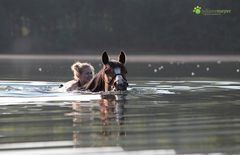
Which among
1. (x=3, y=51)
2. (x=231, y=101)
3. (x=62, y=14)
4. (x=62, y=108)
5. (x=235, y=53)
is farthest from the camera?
(x=62, y=14)

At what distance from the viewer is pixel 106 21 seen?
7638 centimetres

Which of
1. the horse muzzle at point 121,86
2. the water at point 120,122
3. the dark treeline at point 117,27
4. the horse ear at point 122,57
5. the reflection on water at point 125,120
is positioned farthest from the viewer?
the dark treeline at point 117,27

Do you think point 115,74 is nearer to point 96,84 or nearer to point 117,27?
point 96,84

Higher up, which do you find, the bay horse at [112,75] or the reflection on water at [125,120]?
the bay horse at [112,75]

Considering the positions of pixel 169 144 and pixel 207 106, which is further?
pixel 207 106

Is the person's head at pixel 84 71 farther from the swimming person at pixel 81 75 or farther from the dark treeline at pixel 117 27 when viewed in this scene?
the dark treeline at pixel 117 27

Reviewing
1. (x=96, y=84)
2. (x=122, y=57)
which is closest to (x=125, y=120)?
(x=122, y=57)

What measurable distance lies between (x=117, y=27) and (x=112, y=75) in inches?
2434

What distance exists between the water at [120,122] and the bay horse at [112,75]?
203mm

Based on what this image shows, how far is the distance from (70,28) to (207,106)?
65128 millimetres

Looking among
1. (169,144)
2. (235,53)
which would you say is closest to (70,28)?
(235,53)

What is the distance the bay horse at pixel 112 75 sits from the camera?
13.3 meters

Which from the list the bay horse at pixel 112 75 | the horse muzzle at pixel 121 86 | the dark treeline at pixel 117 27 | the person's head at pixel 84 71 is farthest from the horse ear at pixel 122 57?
the dark treeline at pixel 117 27

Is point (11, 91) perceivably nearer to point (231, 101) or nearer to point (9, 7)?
point (231, 101)
